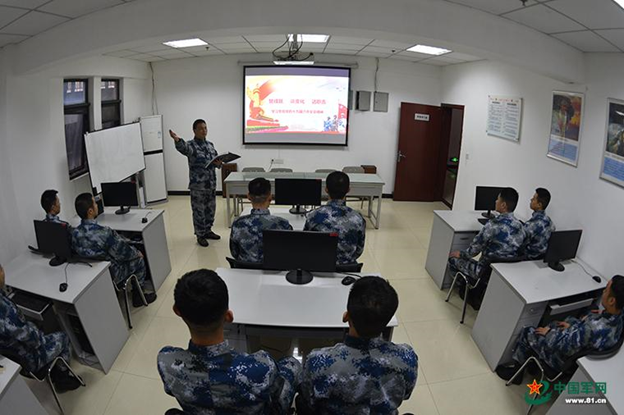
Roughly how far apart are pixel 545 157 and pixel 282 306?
3.62 meters

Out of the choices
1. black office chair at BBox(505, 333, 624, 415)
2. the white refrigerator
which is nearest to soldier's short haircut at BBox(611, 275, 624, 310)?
black office chair at BBox(505, 333, 624, 415)

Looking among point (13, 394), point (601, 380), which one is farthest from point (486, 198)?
point (13, 394)

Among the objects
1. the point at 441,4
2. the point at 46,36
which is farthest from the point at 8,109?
the point at 441,4

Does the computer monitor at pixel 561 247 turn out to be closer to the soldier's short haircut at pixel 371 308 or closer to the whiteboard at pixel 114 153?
the soldier's short haircut at pixel 371 308

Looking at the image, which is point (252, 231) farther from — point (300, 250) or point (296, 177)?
point (296, 177)

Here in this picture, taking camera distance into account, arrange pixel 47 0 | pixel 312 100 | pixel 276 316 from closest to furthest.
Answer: pixel 276 316 < pixel 47 0 < pixel 312 100

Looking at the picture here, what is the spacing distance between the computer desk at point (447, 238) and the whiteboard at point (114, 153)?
4.62 metres

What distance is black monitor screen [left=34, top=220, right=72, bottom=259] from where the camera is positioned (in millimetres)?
3176

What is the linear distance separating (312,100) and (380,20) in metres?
4.21

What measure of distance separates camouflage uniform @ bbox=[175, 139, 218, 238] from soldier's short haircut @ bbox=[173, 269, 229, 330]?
3.99 metres

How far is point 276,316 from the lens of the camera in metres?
2.42

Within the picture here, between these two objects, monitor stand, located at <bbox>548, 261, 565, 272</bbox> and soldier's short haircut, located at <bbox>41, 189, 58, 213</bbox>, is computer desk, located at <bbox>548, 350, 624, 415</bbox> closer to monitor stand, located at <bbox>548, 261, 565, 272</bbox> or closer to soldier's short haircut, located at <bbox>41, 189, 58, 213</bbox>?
monitor stand, located at <bbox>548, 261, 565, 272</bbox>

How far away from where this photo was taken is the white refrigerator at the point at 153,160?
7188mm

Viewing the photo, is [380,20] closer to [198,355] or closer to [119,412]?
[198,355]
